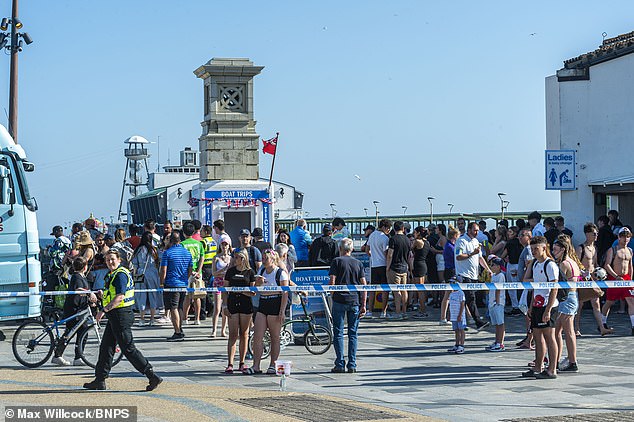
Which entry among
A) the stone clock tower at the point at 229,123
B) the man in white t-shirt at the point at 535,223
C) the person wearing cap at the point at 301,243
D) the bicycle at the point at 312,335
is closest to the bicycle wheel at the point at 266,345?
the bicycle at the point at 312,335

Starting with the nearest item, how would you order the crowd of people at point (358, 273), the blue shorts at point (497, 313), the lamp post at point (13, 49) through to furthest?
the crowd of people at point (358, 273) < the blue shorts at point (497, 313) < the lamp post at point (13, 49)

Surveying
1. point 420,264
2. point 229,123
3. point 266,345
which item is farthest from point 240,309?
point 229,123

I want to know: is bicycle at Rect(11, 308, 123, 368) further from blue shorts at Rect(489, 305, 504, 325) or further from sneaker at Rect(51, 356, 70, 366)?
blue shorts at Rect(489, 305, 504, 325)

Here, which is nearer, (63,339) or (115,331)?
(115,331)

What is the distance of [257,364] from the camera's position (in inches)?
543

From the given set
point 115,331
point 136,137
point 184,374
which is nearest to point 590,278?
point 184,374

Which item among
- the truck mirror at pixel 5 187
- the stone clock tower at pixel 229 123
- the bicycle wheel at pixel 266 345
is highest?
the stone clock tower at pixel 229 123

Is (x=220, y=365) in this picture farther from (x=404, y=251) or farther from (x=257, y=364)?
(x=404, y=251)

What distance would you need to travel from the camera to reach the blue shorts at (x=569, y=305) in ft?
43.6

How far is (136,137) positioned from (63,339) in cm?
7818

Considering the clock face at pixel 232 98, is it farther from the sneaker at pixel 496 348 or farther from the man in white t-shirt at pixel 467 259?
the sneaker at pixel 496 348

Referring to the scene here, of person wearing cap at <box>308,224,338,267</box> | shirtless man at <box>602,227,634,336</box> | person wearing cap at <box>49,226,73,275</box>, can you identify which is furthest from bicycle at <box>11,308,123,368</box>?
shirtless man at <box>602,227,634,336</box>

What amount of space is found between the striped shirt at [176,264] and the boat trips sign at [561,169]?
9275 mm

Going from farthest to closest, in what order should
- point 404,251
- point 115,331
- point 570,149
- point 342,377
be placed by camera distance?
1. point 570,149
2. point 404,251
3. point 342,377
4. point 115,331
